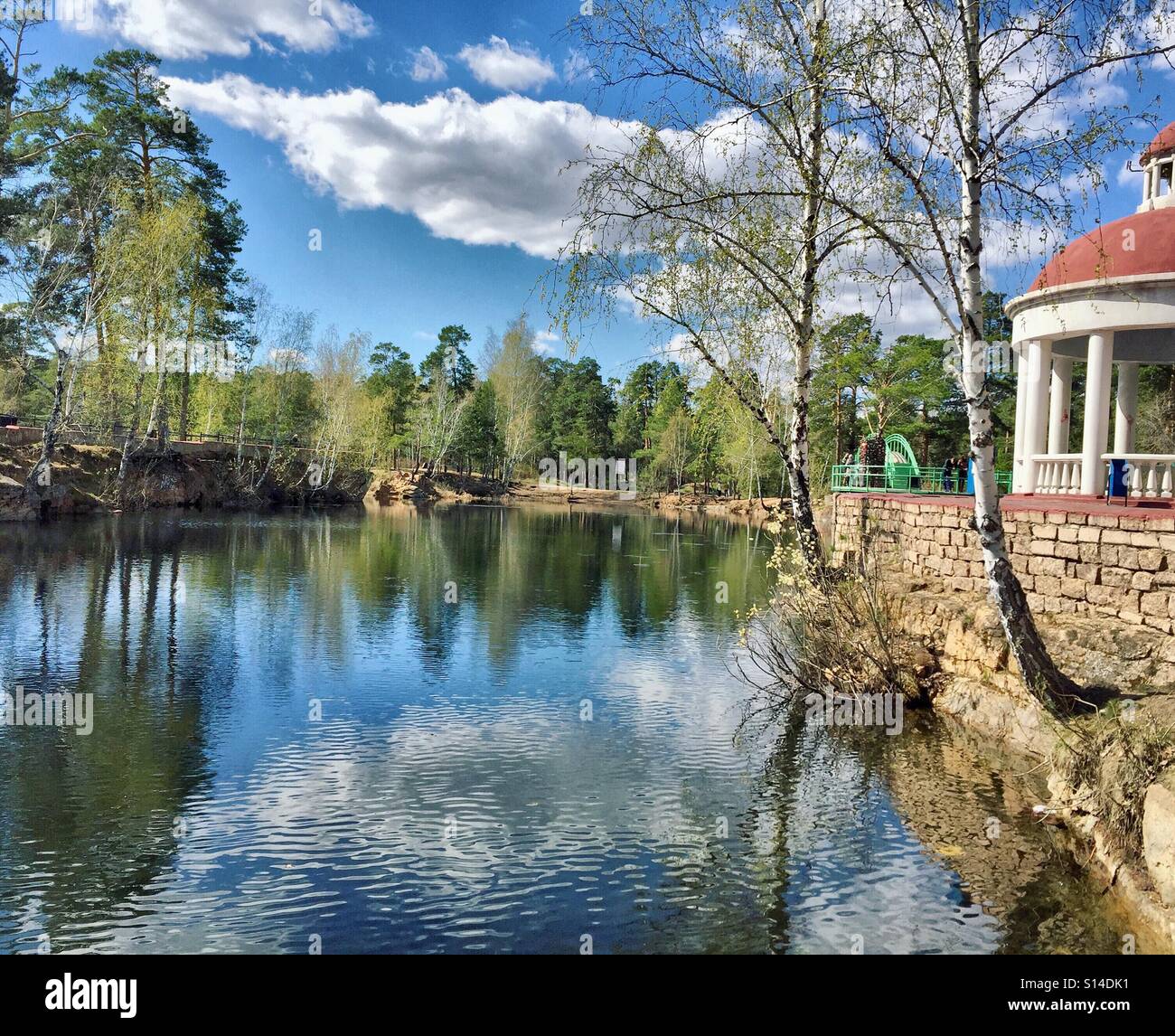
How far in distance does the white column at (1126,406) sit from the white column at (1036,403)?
1.73 metres

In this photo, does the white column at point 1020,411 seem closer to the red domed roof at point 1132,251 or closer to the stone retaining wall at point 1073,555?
the red domed roof at point 1132,251

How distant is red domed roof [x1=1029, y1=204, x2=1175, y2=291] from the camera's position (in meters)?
15.2

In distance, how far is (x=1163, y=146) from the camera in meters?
17.3

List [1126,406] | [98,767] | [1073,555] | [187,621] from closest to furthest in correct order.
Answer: [98,767] < [1073,555] < [187,621] < [1126,406]

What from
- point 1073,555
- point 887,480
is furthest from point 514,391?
point 1073,555

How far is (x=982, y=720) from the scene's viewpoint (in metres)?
11.2

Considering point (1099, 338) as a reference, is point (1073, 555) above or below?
below

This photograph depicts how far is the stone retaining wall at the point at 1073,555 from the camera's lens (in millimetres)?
9984

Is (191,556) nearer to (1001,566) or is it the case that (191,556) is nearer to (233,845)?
(233,845)

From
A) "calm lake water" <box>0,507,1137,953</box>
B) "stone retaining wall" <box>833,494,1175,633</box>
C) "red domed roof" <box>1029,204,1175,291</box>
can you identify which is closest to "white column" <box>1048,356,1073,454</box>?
"red domed roof" <box>1029,204,1175,291</box>

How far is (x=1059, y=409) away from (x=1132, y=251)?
422 centimetres

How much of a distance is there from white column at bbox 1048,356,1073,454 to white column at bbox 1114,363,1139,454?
0.98m

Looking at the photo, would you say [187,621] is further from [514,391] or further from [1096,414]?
[514,391]
